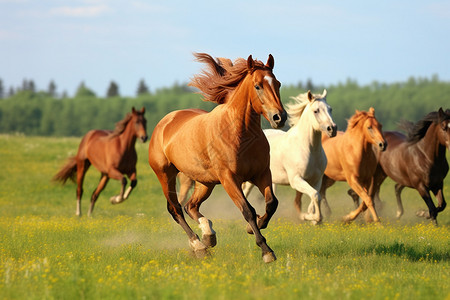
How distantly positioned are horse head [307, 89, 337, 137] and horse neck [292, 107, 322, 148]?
22cm

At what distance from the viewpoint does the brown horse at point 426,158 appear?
42.5 feet

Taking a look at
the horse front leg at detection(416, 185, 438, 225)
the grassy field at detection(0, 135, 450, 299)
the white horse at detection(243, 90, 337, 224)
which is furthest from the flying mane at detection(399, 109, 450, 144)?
the white horse at detection(243, 90, 337, 224)

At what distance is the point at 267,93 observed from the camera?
7.08 meters

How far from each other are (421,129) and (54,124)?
10061 cm

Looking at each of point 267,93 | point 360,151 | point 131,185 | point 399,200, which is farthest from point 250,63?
point 399,200

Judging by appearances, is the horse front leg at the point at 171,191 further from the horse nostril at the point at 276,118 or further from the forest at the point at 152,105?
the forest at the point at 152,105

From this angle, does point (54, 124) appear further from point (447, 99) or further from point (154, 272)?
point (154, 272)

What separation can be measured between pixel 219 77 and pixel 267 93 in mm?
1676

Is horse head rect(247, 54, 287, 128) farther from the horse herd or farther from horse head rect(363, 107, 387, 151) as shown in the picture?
horse head rect(363, 107, 387, 151)

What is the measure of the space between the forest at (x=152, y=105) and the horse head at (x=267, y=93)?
278ft

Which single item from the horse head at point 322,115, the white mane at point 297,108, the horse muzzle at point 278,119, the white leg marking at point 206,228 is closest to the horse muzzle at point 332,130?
the horse head at point 322,115

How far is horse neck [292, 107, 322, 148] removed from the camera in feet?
39.7

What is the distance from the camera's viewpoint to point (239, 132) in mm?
7488

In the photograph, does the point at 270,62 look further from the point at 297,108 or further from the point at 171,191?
the point at 297,108
